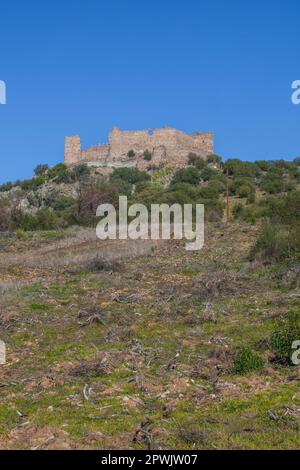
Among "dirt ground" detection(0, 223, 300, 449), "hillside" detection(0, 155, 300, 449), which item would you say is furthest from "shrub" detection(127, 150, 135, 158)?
"dirt ground" detection(0, 223, 300, 449)

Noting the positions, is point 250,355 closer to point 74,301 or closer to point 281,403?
point 281,403

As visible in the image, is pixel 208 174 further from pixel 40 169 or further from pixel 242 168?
pixel 40 169

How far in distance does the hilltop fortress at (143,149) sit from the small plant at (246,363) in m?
57.5

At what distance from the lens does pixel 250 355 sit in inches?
340

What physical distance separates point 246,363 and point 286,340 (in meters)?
0.89

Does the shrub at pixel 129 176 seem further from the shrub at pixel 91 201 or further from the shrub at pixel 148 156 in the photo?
the shrub at pixel 91 201

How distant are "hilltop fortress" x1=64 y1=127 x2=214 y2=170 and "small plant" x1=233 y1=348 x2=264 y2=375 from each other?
5755 cm

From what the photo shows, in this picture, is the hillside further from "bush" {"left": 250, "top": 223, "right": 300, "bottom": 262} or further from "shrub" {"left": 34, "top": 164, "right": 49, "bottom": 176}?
"shrub" {"left": 34, "top": 164, "right": 49, "bottom": 176}

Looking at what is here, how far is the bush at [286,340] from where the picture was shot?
8.68 metres

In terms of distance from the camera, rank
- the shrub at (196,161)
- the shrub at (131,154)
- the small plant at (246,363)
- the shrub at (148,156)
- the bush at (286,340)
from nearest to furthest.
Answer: the small plant at (246,363)
the bush at (286,340)
the shrub at (196,161)
the shrub at (148,156)
the shrub at (131,154)

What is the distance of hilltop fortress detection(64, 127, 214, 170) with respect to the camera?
67.5 metres

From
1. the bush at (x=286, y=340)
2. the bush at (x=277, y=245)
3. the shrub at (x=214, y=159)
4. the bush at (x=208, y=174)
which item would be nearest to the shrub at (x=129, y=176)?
the bush at (x=208, y=174)

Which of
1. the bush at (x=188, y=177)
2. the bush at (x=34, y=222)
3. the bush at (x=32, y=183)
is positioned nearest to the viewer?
the bush at (x=34, y=222)
